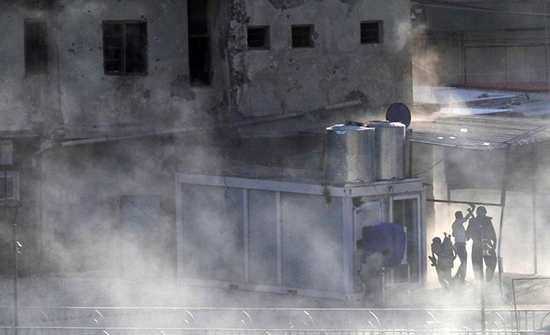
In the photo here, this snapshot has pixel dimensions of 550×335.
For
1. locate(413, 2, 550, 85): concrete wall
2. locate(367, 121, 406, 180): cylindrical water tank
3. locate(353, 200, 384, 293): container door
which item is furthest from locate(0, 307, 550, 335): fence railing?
locate(413, 2, 550, 85): concrete wall

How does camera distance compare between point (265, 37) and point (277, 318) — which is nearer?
point (277, 318)

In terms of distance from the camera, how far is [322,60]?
26688 mm

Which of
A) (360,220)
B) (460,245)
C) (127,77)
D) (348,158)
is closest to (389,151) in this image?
(348,158)

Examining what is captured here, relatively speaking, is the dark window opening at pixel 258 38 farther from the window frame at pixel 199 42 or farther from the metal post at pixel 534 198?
the metal post at pixel 534 198

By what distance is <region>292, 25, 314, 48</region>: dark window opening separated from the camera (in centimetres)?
2661

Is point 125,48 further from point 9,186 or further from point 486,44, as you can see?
point 486,44

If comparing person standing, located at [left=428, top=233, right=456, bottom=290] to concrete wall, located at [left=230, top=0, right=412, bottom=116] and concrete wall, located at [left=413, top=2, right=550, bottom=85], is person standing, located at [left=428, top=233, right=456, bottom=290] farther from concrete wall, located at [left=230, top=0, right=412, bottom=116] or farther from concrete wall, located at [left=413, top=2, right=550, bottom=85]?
concrete wall, located at [left=413, top=2, right=550, bottom=85]

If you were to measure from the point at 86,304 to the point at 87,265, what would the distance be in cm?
314

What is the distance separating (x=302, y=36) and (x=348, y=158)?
15.1 feet

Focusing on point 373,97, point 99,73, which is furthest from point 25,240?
point 373,97

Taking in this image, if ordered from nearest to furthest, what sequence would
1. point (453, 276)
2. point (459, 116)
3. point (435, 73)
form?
point (453, 276) → point (459, 116) → point (435, 73)

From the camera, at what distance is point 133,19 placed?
26109 mm

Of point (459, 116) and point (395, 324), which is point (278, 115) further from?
point (395, 324)

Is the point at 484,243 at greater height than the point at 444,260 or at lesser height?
greater
